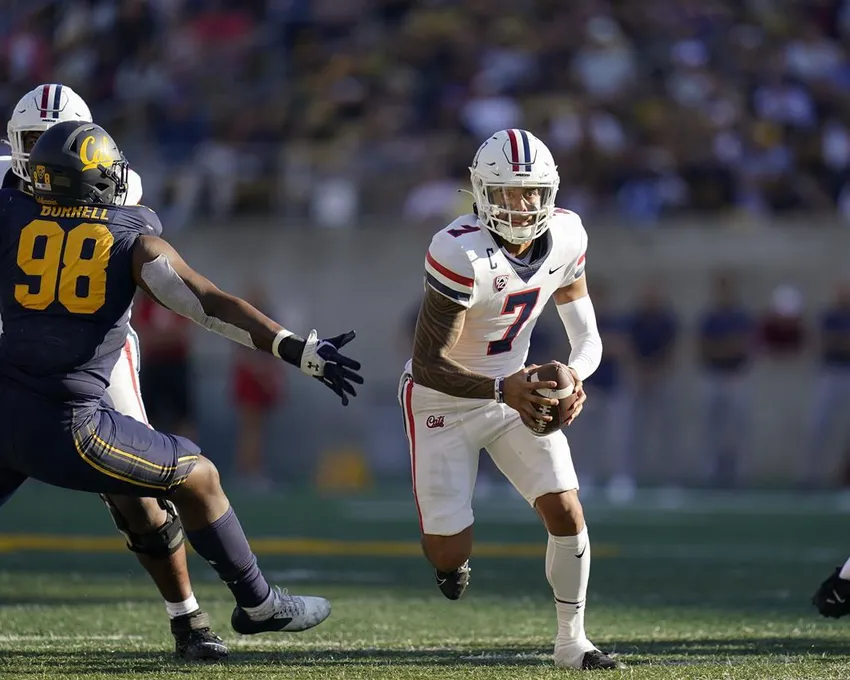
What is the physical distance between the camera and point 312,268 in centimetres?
1466

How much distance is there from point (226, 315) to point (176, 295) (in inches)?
6.5

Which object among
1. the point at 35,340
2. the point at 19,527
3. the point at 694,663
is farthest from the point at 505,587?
the point at 19,527

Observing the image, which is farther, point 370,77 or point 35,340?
point 370,77

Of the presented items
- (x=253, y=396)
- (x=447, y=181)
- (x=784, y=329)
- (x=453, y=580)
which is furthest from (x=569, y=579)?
(x=447, y=181)

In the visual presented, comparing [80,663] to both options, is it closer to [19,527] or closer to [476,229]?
[476,229]

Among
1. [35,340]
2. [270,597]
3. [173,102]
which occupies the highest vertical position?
[173,102]

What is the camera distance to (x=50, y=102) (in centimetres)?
582

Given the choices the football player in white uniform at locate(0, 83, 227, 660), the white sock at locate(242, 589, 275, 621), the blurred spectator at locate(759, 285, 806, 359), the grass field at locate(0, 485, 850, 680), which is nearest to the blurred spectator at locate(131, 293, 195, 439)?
the grass field at locate(0, 485, 850, 680)

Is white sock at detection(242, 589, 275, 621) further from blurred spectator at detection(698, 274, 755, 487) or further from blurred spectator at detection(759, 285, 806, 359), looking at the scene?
blurred spectator at detection(759, 285, 806, 359)

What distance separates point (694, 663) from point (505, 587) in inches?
88.0

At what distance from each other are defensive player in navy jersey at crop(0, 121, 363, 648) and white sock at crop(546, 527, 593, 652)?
98 cm

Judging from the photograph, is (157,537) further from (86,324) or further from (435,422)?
(435,422)

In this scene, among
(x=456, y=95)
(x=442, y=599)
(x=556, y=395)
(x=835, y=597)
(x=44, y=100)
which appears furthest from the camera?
(x=456, y=95)

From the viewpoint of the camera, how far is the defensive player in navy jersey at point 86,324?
4516 millimetres
